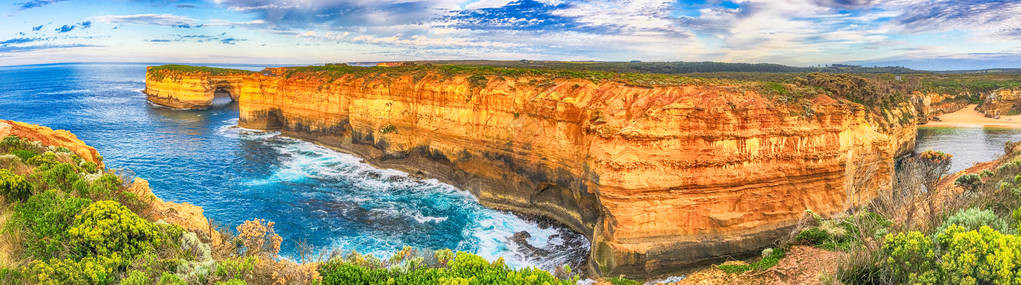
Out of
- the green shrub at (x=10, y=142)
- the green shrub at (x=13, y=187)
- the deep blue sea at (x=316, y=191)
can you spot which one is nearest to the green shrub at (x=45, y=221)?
the green shrub at (x=13, y=187)

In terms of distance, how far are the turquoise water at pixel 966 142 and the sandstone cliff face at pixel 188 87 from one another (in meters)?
82.3

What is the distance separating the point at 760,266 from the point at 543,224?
32.9ft

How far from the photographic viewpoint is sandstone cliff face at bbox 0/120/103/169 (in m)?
17.1

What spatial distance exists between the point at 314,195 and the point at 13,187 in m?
14.9

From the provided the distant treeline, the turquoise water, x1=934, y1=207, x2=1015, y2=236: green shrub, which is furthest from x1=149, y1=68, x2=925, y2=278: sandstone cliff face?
the distant treeline

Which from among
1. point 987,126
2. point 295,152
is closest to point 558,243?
point 295,152

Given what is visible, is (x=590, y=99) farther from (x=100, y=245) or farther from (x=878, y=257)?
(x=100, y=245)

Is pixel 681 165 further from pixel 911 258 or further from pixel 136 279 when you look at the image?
pixel 136 279

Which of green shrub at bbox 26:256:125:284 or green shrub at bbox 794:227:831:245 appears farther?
green shrub at bbox 794:227:831:245

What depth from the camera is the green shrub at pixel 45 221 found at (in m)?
8.98

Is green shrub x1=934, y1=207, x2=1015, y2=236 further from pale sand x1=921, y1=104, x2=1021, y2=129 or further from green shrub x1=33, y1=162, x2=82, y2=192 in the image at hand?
pale sand x1=921, y1=104, x2=1021, y2=129

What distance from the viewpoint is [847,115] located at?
18672mm

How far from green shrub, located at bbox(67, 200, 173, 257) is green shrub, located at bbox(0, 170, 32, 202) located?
11.8 ft

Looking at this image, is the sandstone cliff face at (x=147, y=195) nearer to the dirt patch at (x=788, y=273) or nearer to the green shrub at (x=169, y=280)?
the green shrub at (x=169, y=280)
